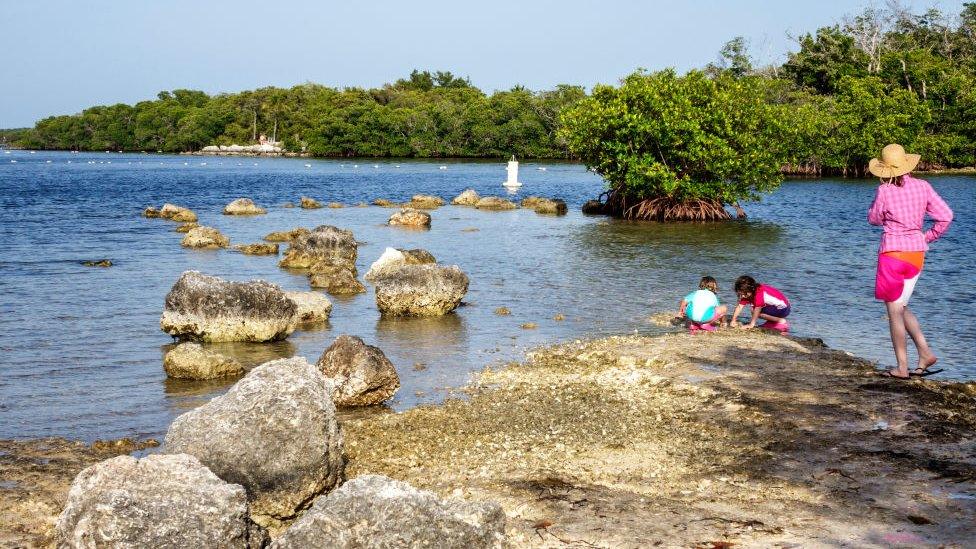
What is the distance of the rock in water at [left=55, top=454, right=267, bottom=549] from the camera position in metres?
7.26

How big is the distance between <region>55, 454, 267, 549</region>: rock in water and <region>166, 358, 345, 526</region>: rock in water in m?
1.28

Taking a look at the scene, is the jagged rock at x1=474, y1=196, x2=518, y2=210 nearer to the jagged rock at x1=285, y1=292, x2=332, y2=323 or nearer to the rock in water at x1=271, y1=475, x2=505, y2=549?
the jagged rock at x1=285, y1=292, x2=332, y2=323

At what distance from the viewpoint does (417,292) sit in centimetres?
2134

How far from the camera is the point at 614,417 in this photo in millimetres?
12508

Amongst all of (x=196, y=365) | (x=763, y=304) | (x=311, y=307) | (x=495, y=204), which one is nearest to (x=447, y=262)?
(x=311, y=307)

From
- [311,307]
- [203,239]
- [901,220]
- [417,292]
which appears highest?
[901,220]

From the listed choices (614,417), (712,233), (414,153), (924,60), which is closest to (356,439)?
(614,417)

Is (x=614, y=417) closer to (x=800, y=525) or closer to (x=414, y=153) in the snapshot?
(x=800, y=525)

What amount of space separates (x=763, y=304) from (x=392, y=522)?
44.1ft

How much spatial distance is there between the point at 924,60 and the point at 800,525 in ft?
357

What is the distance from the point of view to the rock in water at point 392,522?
23.8 ft

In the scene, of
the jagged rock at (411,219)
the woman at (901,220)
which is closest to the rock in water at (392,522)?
the woman at (901,220)

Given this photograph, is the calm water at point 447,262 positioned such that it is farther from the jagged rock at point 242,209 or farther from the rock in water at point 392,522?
the rock in water at point 392,522

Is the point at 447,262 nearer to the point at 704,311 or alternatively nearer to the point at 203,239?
the point at 203,239
